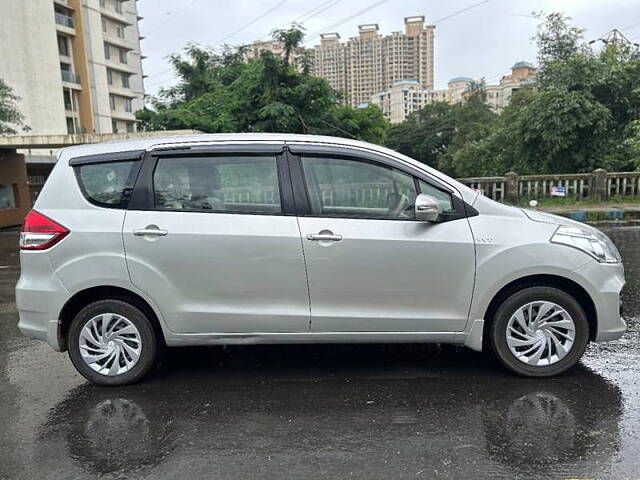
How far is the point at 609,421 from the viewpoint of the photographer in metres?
3.35

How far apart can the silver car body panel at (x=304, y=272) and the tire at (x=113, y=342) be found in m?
0.16

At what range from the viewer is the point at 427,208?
3.79m

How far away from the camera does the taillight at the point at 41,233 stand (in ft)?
13.0

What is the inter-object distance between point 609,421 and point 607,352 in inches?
53.8

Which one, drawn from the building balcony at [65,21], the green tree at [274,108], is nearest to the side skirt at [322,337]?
the green tree at [274,108]

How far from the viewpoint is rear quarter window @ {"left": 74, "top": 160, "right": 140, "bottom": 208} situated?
13.2 ft

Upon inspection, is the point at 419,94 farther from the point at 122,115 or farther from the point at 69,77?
the point at 69,77

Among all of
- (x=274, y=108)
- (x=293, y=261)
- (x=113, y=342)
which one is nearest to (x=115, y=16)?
(x=274, y=108)

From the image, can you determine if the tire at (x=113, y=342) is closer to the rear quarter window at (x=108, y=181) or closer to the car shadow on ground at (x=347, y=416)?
the car shadow on ground at (x=347, y=416)

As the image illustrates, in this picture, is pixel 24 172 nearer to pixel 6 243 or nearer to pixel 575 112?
pixel 6 243

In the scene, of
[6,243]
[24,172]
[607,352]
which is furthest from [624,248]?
[24,172]

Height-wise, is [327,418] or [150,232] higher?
[150,232]

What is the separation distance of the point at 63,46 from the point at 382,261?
184ft

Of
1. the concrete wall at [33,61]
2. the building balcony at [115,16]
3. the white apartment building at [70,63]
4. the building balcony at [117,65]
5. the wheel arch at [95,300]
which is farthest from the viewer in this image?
the building balcony at [117,65]
